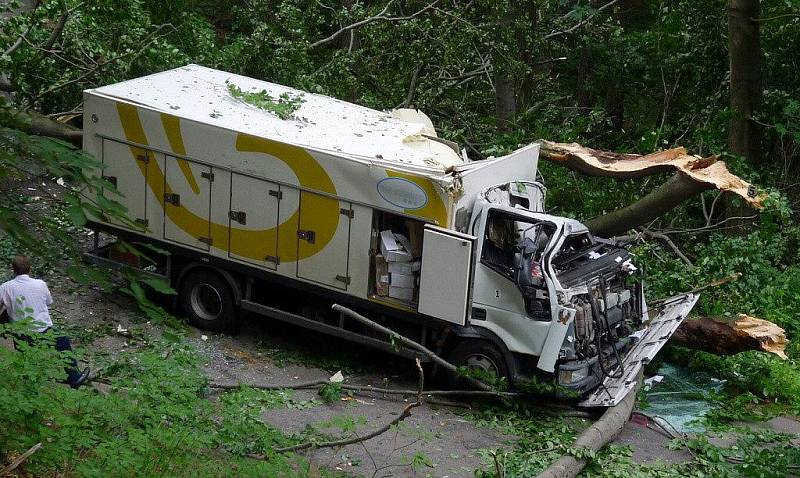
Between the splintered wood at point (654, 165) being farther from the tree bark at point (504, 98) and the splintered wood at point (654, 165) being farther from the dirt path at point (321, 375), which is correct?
the tree bark at point (504, 98)

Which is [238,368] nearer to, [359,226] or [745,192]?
[359,226]

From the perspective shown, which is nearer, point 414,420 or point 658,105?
point 414,420

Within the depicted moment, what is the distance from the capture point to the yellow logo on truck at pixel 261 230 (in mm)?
10680

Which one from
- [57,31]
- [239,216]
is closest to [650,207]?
[239,216]

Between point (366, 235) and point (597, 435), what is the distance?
316 cm

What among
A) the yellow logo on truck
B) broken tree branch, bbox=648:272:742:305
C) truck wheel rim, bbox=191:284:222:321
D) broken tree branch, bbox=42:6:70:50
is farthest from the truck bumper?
broken tree branch, bbox=42:6:70:50

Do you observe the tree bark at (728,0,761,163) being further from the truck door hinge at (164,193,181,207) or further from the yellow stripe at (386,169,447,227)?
the truck door hinge at (164,193,181,207)

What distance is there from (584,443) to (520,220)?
2.46 meters

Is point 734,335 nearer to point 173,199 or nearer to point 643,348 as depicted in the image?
point 643,348

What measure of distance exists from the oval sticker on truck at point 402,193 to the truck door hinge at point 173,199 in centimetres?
263

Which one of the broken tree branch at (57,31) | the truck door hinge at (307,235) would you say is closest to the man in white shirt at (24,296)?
the truck door hinge at (307,235)

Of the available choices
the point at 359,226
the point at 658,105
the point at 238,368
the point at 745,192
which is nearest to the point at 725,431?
the point at 745,192

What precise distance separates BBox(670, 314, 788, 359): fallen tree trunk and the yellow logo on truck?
4.30m

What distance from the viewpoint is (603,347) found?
10.4 m
